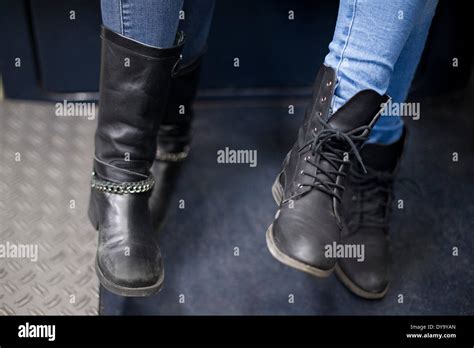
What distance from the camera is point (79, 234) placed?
120cm

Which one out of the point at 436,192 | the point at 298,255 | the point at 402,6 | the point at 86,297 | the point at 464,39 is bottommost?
the point at 86,297

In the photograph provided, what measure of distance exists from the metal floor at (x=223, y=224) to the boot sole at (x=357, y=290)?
0.04 feet

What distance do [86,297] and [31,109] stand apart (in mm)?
589

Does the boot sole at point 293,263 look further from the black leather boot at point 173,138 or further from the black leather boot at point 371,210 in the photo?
the black leather boot at point 173,138

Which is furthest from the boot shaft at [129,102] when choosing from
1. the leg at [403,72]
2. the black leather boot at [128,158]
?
the leg at [403,72]

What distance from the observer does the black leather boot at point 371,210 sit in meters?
1.13

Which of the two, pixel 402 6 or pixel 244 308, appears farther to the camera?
pixel 244 308

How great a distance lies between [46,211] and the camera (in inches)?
49.2

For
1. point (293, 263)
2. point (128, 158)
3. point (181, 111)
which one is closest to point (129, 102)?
point (128, 158)

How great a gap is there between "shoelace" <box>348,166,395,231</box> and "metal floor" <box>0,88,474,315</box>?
8 centimetres

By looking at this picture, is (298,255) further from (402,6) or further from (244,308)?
(402,6)

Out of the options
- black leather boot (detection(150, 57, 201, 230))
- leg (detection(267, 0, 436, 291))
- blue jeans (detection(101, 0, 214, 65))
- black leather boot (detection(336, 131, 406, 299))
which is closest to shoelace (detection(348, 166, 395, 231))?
black leather boot (detection(336, 131, 406, 299))

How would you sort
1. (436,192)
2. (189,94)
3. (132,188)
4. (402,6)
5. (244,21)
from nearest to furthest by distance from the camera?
(402,6)
(132,188)
(189,94)
(436,192)
(244,21)

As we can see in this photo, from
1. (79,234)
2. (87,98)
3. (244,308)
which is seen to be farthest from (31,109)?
(244,308)
